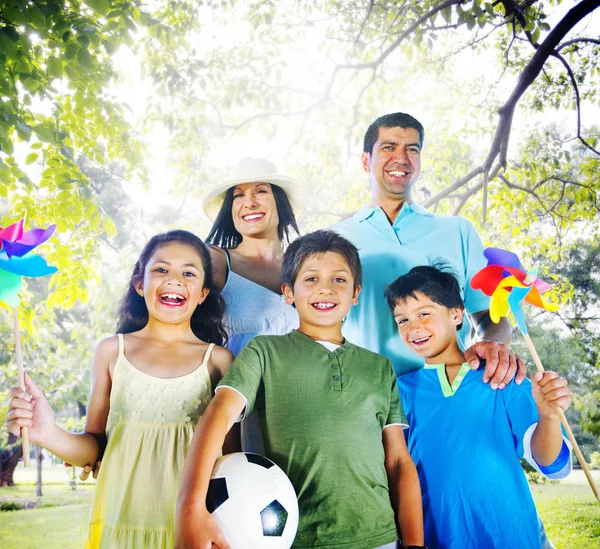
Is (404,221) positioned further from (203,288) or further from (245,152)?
(245,152)

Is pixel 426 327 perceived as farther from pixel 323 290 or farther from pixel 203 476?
pixel 203 476

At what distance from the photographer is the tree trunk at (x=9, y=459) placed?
21.5 feet

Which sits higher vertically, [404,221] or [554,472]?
[404,221]

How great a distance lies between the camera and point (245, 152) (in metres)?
4.39

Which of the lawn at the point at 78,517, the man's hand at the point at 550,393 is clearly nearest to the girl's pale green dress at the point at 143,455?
the man's hand at the point at 550,393

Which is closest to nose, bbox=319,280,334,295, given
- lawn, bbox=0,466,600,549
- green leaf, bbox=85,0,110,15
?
green leaf, bbox=85,0,110,15

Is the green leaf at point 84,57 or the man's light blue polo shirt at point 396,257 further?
the green leaf at point 84,57

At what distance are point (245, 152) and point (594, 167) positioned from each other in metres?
2.52

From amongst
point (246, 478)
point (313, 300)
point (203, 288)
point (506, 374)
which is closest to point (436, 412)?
point (506, 374)

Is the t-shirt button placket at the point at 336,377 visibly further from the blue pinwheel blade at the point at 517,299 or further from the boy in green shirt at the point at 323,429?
the blue pinwheel blade at the point at 517,299

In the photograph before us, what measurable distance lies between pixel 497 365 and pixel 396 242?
600 mm

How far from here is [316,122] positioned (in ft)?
14.2

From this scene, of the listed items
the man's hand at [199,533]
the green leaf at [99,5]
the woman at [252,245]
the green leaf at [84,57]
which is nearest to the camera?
the man's hand at [199,533]

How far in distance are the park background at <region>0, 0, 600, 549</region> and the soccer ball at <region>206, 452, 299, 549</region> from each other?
5.61ft
